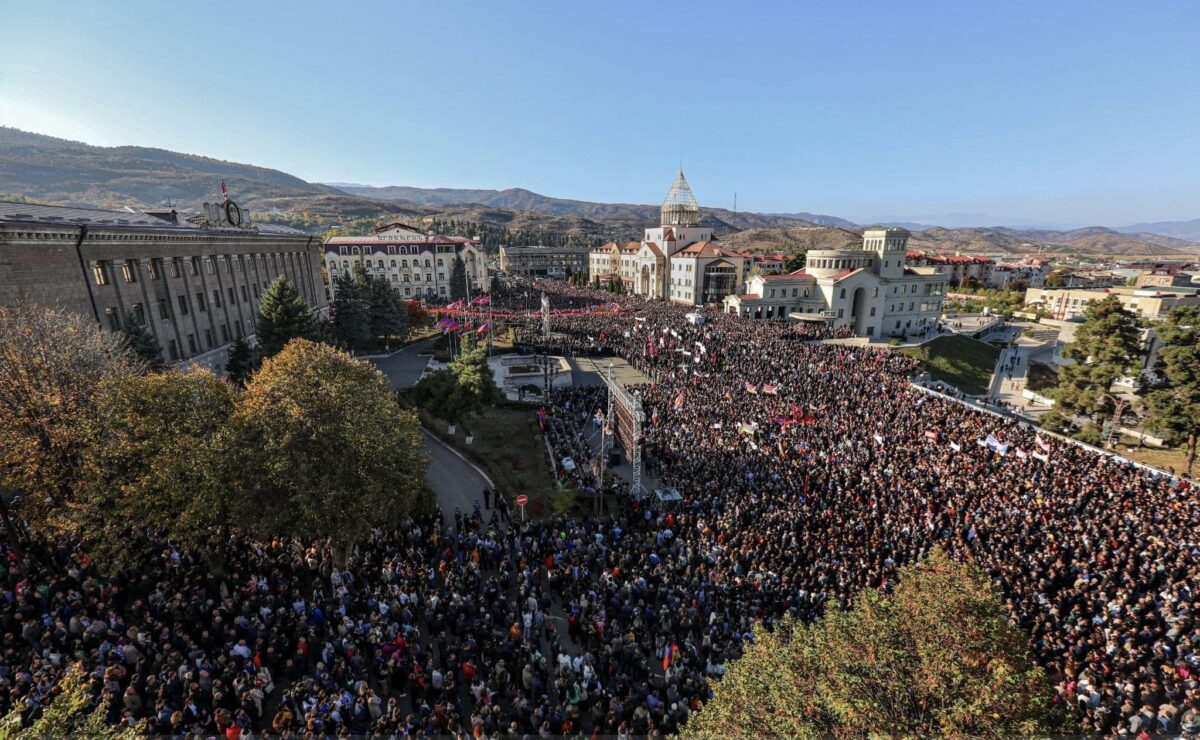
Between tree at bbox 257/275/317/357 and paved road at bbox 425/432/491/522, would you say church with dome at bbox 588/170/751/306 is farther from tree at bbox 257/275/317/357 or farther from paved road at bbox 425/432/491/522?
paved road at bbox 425/432/491/522

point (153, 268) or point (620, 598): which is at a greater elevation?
point (153, 268)

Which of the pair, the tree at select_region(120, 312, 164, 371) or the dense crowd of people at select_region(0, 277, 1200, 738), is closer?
the dense crowd of people at select_region(0, 277, 1200, 738)

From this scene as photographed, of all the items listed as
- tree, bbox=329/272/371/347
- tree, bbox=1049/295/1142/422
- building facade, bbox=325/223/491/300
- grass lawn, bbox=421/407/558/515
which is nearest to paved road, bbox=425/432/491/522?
grass lawn, bbox=421/407/558/515

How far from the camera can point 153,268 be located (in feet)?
103

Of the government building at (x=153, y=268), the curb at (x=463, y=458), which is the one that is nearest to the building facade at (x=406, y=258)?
the government building at (x=153, y=268)

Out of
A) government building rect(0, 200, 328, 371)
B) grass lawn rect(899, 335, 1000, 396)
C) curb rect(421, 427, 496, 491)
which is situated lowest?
grass lawn rect(899, 335, 1000, 396)

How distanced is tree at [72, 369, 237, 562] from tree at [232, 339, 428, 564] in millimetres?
646

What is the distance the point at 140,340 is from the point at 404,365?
63.9ft

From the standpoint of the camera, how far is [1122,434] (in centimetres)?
3375

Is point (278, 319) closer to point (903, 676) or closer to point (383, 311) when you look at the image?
point (383, 311)

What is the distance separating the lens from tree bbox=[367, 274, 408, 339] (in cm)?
4828

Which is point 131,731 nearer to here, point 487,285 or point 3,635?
point 3,635

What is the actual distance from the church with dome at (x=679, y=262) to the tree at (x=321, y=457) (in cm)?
6679

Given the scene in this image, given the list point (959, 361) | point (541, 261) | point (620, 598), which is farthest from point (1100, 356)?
point (541, 261)
